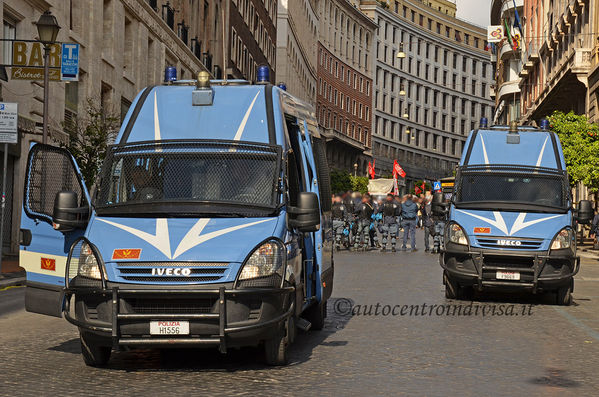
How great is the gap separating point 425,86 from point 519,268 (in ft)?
386

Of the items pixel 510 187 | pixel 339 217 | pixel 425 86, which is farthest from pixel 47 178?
pixel 425 86

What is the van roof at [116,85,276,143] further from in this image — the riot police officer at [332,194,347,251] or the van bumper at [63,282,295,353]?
the riot police officer at [332,194,347,251]

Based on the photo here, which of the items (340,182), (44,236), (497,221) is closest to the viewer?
(44,236)

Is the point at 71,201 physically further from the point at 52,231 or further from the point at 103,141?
the point at 103,141

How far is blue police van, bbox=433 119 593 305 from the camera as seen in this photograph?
47.1 feet

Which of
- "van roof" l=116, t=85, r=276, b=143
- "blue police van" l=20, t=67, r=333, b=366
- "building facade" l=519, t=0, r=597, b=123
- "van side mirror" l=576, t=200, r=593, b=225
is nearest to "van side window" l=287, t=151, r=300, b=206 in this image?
"blue police van" l=20, t=67, r=333, b=366

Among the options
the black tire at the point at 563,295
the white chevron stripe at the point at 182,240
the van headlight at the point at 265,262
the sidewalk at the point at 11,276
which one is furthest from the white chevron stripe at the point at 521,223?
the sidewalk at the point at 11,276

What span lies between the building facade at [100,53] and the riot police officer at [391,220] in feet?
28.4

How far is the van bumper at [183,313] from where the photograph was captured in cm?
793

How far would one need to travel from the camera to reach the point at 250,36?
59.0m

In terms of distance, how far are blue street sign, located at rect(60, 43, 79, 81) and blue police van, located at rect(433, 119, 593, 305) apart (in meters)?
10.5

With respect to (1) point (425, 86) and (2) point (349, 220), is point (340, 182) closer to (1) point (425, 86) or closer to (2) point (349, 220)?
(1) point (425, 86)

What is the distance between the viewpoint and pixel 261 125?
373 inches

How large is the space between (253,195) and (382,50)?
369 ft
